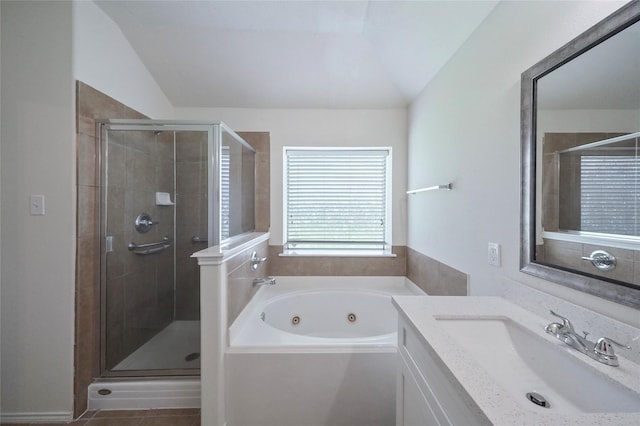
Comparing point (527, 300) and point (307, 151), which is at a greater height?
point (307, 151)

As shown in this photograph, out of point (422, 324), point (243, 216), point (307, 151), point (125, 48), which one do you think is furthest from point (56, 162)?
point (422, 324)

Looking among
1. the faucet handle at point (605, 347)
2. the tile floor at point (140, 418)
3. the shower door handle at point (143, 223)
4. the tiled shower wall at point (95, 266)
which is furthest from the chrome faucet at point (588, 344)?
the shower door handle at point (143, 223)

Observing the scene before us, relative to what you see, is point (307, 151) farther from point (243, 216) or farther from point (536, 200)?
point (536, 200)

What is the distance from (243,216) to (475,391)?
190 cm

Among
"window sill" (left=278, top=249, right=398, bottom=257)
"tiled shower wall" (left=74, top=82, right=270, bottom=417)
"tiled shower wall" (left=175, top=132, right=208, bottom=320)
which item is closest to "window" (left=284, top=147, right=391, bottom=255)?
"window sill" (left=278, top=249, right=398, bottom=257)

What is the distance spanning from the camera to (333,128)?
2348 mm

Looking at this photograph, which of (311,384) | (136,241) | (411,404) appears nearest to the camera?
(411,404)

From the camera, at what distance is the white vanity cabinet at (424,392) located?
1.93ft

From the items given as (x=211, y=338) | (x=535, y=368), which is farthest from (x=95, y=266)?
(x=535, y=368)

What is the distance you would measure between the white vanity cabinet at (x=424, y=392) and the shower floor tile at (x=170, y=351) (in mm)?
1376

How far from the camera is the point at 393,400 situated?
50.8 inches

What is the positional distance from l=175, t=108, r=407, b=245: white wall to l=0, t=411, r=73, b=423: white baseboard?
6.89 feet

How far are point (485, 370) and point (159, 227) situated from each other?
2124 mm

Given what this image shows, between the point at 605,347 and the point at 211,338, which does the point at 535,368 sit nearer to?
the point at 605,347
